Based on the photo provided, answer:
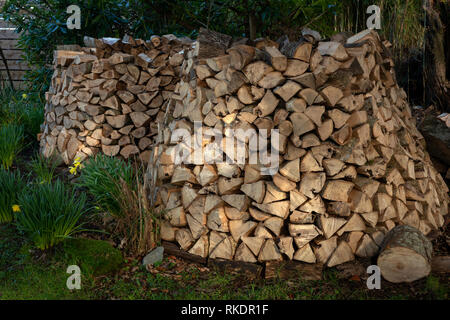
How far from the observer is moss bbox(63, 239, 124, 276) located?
2734 mm

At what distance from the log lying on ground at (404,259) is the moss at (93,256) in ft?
5.68

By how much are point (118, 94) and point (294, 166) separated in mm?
2419

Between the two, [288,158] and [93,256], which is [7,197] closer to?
[93,256]

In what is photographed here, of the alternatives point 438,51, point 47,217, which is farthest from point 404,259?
point 438,51

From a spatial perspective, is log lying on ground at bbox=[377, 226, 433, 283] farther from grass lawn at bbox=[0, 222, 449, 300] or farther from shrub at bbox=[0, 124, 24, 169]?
shrub at bbox=[0, 124, 24, 169]

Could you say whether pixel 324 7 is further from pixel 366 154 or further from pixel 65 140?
pixel 65 140

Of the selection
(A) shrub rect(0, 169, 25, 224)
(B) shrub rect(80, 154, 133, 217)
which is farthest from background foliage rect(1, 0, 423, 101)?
(A) shrub rect(0, 169, 25, 224)

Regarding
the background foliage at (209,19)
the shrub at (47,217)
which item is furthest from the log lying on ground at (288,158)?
the background foliage at (209,19)

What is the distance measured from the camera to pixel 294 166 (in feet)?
8.86

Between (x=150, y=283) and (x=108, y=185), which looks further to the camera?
(x=108, y=185)

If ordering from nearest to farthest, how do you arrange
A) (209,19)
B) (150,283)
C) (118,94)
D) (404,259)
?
(404,259) → (150,283) → (118,94) → (209,19)

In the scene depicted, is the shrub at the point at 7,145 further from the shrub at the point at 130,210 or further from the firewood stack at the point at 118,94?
the shrub at the point at 130,210

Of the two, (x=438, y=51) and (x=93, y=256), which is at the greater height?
(x=438, y=51)

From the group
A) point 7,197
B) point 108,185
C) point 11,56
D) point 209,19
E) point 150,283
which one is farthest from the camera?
point 11,56
